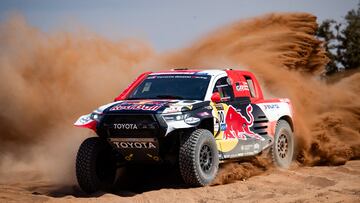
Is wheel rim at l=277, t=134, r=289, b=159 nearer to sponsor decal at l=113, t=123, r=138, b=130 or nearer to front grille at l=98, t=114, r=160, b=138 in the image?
front grille at l=98, t=114, r=160, b=138

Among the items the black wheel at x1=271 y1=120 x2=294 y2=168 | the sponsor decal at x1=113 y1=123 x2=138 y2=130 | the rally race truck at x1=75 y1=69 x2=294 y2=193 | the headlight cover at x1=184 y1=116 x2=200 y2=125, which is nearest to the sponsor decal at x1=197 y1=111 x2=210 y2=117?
the rally race truck at x1=75 y1=69 x2=294 y2=193

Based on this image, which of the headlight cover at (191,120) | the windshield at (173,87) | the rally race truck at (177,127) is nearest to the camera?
the rally race truck at (177,127)

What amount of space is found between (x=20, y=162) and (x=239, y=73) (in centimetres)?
529

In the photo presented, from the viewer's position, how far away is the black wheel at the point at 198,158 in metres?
8.84

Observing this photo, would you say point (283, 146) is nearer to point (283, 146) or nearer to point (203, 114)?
point (283, 146)

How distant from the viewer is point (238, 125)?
10.3m

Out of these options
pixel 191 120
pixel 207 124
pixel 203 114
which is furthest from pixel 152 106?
pixel 207 124

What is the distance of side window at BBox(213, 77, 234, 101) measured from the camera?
1015 cm

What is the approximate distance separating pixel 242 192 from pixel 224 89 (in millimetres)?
2164

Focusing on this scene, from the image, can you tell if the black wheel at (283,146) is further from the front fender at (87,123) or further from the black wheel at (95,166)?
the front fender at (87,123)

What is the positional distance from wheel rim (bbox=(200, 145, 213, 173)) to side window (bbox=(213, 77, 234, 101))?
109 centimetres

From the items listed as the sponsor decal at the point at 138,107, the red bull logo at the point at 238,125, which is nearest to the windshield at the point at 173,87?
Result: the red bull logo at the point at 238,125

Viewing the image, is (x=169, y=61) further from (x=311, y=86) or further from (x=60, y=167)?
(x=60, y=167)

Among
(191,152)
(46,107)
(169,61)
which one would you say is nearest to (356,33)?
(169,61)
